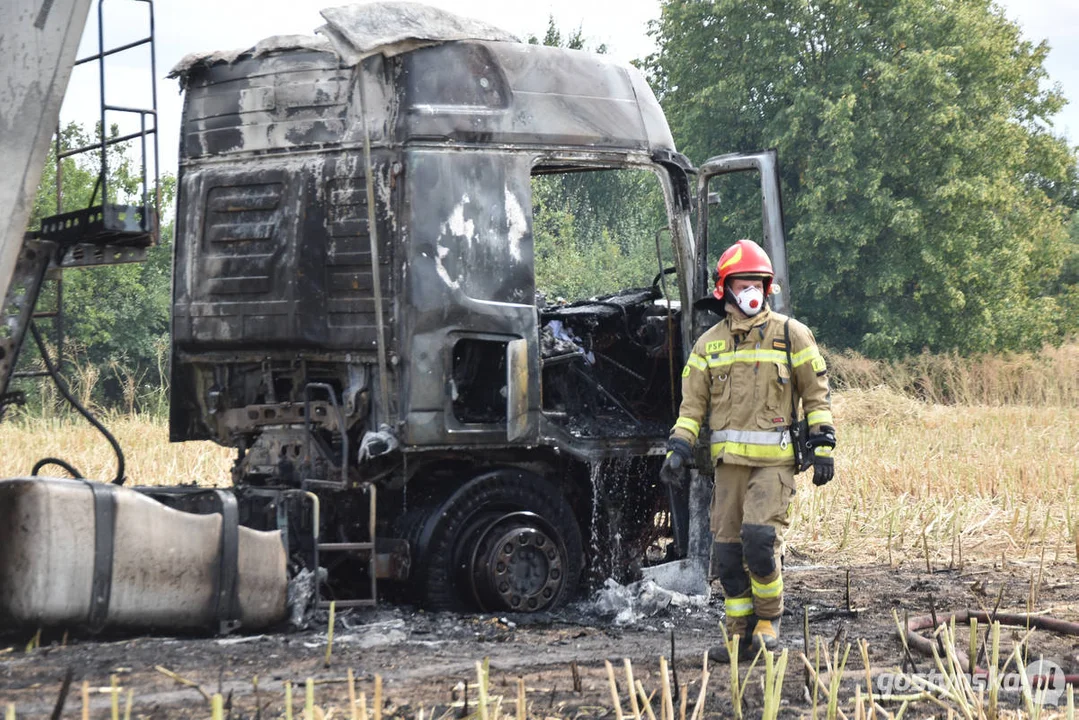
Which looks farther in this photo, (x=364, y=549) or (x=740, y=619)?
(x=364, y=549)

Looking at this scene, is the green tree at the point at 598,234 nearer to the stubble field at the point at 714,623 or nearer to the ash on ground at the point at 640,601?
the stubble field at the point at 714,623

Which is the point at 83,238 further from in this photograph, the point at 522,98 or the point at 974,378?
the point at 974,378

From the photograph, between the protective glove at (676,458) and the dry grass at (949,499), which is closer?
the protective glove at (676,458)

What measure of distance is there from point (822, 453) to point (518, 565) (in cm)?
169

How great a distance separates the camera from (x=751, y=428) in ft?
19.8

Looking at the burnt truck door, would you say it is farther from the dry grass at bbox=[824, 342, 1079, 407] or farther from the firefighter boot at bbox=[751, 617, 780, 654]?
the dry grass at bbox=[824, 342, 1079, 407]

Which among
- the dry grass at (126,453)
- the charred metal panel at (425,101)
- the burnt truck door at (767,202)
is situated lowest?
the dry grass at (126,453)

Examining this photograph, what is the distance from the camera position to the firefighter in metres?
5.95

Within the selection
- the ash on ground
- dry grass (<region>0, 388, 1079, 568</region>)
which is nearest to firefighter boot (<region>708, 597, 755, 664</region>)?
the ash on ground

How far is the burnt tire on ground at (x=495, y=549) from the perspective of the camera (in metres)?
6.46

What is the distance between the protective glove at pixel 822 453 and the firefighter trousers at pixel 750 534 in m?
0.17

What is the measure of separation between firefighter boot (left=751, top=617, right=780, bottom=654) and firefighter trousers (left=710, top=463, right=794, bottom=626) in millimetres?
29

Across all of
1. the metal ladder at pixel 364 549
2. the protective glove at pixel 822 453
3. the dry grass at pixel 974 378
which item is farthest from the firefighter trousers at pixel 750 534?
the dry grass at pixel 974 378

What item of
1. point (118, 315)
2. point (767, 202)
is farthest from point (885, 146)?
point (767, 202)
